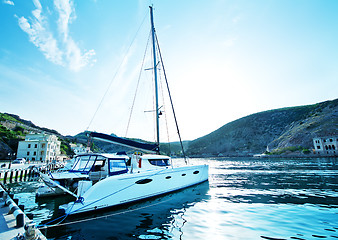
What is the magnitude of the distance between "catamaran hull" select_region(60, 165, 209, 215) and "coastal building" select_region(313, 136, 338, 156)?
229ft

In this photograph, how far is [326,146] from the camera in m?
58.4

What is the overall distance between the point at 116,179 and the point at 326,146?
78566mm

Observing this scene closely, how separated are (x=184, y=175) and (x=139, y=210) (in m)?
4.96

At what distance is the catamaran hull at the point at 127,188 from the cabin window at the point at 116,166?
2.29 feet

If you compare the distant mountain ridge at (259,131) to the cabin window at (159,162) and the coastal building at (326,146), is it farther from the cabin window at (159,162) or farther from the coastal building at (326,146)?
the cabin window at (159,162)

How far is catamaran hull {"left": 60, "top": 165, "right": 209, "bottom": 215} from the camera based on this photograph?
6645 millimetres

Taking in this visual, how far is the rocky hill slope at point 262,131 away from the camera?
87188 millimetres

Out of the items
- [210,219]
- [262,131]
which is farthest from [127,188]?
[262,131]

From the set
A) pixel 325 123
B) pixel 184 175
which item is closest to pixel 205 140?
pixel 325 123


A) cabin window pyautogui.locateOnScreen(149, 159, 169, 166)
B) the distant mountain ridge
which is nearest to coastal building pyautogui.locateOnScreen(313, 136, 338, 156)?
the distant mountain ridge

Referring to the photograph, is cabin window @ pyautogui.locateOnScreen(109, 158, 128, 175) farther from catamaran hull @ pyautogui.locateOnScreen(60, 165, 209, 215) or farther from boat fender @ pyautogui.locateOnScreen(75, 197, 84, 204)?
boat fender @ pyautogui.locateOnScreen(75, 197, 84, 204)

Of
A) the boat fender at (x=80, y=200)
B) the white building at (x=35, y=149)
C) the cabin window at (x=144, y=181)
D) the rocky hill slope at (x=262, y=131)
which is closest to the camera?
the boat fender at (x=80, y=200)

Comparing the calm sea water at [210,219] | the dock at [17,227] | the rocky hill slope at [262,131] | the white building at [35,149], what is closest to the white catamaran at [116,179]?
the calm sea water at [210,219]

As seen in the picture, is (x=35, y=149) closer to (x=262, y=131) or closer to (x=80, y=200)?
(x=80, y=200)
